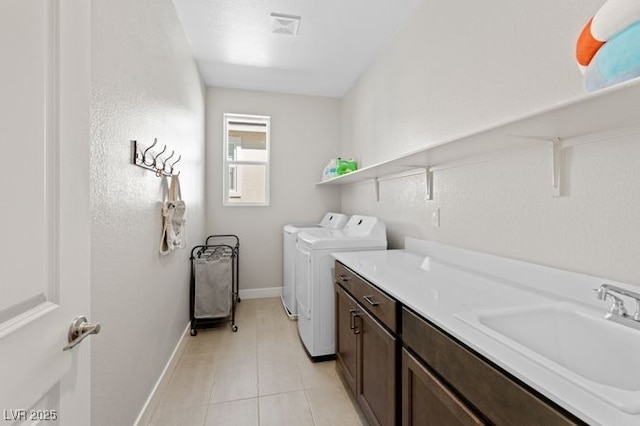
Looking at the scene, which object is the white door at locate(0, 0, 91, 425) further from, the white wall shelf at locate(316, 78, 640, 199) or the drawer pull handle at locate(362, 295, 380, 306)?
the white wall shelf at locate(316, 78, 640, 199)

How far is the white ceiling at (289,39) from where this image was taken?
215 cm

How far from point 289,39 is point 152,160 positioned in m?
1.69

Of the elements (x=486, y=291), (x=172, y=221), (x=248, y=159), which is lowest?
(x=486, y=291)

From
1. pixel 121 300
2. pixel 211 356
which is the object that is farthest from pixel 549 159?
pixel 211 356

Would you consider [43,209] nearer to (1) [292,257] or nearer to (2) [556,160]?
(2) [556,160]

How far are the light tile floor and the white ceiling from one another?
9.01 ft

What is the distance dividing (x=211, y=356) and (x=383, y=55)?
10.2 feet

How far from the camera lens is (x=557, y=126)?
955mm

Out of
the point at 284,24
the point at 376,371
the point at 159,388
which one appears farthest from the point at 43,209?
the point at 284,24

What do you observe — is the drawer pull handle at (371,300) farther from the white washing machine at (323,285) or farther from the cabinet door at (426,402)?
the white washing machine at (323,285)

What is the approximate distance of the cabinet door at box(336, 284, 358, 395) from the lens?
1.64 m

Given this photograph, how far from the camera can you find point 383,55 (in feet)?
8.80

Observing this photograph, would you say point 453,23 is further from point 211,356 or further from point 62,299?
point 211,356

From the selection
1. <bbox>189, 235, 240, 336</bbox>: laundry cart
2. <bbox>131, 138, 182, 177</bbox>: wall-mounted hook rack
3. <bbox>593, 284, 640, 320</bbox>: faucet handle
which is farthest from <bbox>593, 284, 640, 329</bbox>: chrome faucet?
<bbox>189, 235, 240, 336</bbox>: laundry cart
